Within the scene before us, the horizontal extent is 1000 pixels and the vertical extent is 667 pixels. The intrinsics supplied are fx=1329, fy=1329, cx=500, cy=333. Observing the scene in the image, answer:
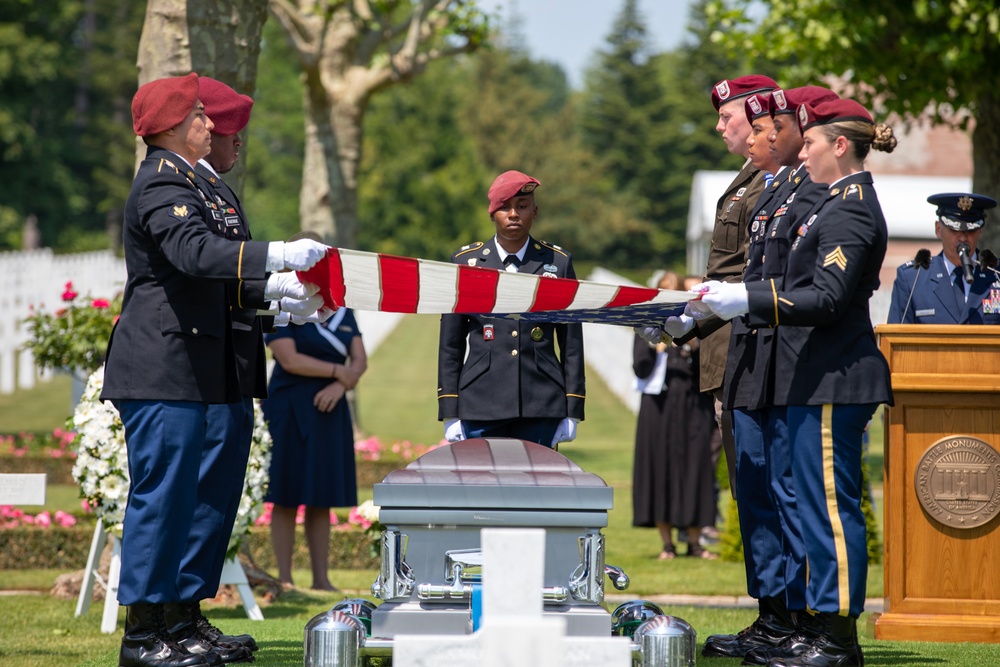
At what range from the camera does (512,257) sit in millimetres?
6691

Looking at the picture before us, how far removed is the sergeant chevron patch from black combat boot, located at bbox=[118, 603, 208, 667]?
291 centimetres

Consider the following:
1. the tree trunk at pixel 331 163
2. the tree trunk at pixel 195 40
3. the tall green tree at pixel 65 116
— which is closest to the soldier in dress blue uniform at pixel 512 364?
the tree trunk at pixel 195 40

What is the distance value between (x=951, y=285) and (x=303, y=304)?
6278 mm

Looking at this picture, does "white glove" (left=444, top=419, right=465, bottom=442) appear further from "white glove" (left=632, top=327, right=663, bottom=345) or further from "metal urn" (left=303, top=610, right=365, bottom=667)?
"metal urn" (left=303, top=610, right=365, bottom=667)

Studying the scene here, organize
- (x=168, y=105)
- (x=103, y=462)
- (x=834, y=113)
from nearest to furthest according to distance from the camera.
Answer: (x=834, y=113)
(x=168, y=105)
(x=103, y=462)

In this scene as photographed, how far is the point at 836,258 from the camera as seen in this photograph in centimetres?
516

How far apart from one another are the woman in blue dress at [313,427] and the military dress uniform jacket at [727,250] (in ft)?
10.4

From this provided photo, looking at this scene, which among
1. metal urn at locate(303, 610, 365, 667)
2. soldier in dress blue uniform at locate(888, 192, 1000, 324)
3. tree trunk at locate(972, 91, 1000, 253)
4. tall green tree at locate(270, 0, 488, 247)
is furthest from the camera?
tall green tree at locate(270, 0, 488, 247)

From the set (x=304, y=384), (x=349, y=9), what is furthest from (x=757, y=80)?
(x=349, y=9)

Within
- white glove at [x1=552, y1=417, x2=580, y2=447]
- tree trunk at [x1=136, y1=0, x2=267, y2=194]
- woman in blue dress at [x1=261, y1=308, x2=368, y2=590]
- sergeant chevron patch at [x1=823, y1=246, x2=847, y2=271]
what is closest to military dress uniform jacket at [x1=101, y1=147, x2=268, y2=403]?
white glove at [x1=552, y1=417, x2=580, y2=447]

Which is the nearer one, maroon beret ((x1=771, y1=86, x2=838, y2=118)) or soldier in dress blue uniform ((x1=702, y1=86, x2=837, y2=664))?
soldier in dress blue uniform ((x1=702, y1=86, x2=837, y2=664))

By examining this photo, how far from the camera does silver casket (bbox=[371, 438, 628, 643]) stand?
4.79 metres

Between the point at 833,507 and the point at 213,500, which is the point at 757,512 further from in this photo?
the point at 213,500

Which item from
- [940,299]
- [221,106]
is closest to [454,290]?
[221,106]
